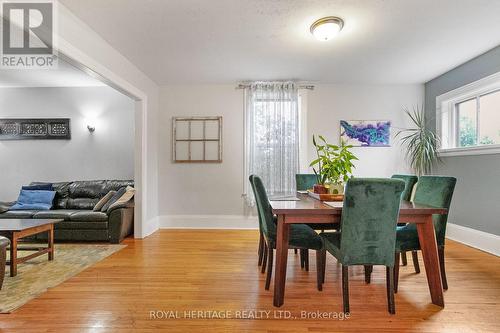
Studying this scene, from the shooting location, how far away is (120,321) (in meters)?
1.79

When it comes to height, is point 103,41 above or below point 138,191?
above

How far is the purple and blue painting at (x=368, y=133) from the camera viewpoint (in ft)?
14.8

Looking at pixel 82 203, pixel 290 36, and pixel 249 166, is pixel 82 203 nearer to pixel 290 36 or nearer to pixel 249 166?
pixel 249 166

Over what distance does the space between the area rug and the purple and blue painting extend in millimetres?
4005

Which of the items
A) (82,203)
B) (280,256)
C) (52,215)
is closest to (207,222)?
(82,203)

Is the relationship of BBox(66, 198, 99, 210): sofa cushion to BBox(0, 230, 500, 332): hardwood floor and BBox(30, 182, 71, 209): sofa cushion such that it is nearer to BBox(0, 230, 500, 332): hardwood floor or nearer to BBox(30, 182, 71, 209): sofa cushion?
BBox(30, 182, 71, 209): sofa cushion

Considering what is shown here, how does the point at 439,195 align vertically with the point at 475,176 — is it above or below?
below

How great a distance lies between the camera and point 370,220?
5.87ft

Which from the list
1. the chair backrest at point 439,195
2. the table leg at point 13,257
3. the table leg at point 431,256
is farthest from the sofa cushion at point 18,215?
the chair backrest at point 439,195

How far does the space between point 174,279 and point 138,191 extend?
Result: 1.96 metres

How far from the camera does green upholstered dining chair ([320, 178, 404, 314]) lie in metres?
1.74

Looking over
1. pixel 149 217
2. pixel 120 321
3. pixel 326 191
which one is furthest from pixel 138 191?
pixel 326 191

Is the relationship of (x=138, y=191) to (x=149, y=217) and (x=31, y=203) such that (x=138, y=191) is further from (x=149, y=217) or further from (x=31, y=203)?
(x=31, y=203)

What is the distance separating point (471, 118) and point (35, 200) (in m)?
6.77
